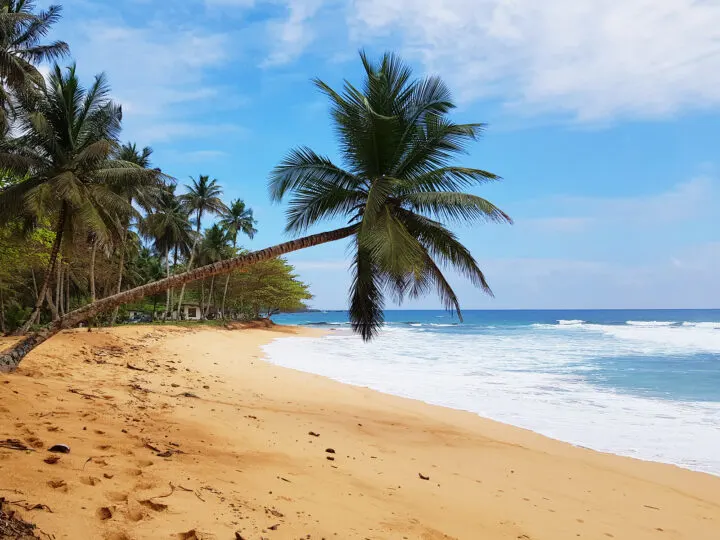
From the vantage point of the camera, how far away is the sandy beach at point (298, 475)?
A: 9.41ft

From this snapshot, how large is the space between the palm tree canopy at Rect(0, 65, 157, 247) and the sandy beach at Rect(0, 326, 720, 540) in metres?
6.66

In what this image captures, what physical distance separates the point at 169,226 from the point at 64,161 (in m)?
20.3

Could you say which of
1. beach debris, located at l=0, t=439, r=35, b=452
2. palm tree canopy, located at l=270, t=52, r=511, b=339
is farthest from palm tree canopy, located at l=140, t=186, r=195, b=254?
beach debris, located at l=0, t=439, r=35, b=452

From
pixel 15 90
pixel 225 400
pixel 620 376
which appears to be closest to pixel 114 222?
pixel 15 90

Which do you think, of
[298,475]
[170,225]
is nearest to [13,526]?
[298,475]

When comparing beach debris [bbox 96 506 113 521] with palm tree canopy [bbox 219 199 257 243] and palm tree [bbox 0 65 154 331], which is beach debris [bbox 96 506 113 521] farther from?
palm tree canopy [bbox 219 199 257 243]

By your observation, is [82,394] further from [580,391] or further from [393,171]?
[580,391]

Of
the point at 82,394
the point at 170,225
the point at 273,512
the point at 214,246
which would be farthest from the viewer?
the point at 214,246

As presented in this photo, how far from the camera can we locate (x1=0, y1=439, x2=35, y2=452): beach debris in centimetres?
334

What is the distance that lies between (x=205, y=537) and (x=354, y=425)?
4.36m

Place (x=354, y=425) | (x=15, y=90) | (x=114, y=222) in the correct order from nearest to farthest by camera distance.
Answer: (x=354, y=425) → (x=15, y=90) → (x=114, y=222)

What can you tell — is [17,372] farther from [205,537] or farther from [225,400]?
[205,537]

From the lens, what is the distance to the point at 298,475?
4137 mm

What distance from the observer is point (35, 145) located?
1322 centimetres
